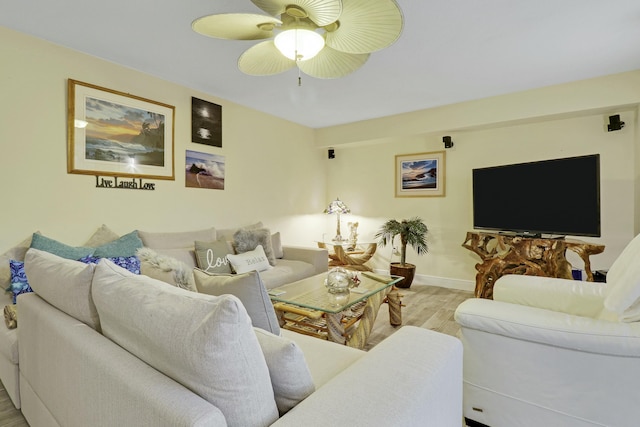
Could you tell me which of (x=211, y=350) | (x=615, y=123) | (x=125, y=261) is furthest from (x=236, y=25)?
(x=615, y=123)

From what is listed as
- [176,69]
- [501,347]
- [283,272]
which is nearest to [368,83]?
[176,69]

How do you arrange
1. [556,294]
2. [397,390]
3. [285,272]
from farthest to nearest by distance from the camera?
[285,272], [556,294], [397,390]

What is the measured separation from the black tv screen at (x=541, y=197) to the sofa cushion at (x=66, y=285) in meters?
3.69

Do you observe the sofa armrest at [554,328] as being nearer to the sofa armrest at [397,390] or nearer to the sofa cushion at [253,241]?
the sofa armrest at [397,390]

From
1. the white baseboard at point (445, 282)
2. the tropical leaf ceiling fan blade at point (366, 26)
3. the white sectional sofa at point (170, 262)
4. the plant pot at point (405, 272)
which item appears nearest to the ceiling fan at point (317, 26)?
the tropical leaf ceiling fan blade at point (366, 26)

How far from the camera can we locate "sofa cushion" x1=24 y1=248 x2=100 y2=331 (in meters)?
1.15

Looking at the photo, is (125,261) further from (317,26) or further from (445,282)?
(445,282)

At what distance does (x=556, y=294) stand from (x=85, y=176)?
3.47 meters

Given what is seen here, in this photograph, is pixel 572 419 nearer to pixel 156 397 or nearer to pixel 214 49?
pixel 156 397

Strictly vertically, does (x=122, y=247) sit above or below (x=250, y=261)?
above

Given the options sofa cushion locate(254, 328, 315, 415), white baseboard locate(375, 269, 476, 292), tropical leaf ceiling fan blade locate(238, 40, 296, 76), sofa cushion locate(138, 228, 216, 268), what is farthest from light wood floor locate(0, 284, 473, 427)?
tropical leaf ceiling fan blade locate(238, 40, 296, 76)

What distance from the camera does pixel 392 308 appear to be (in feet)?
9.69

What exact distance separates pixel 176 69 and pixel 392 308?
2976 millimetres

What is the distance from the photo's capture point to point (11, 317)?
1.79m
